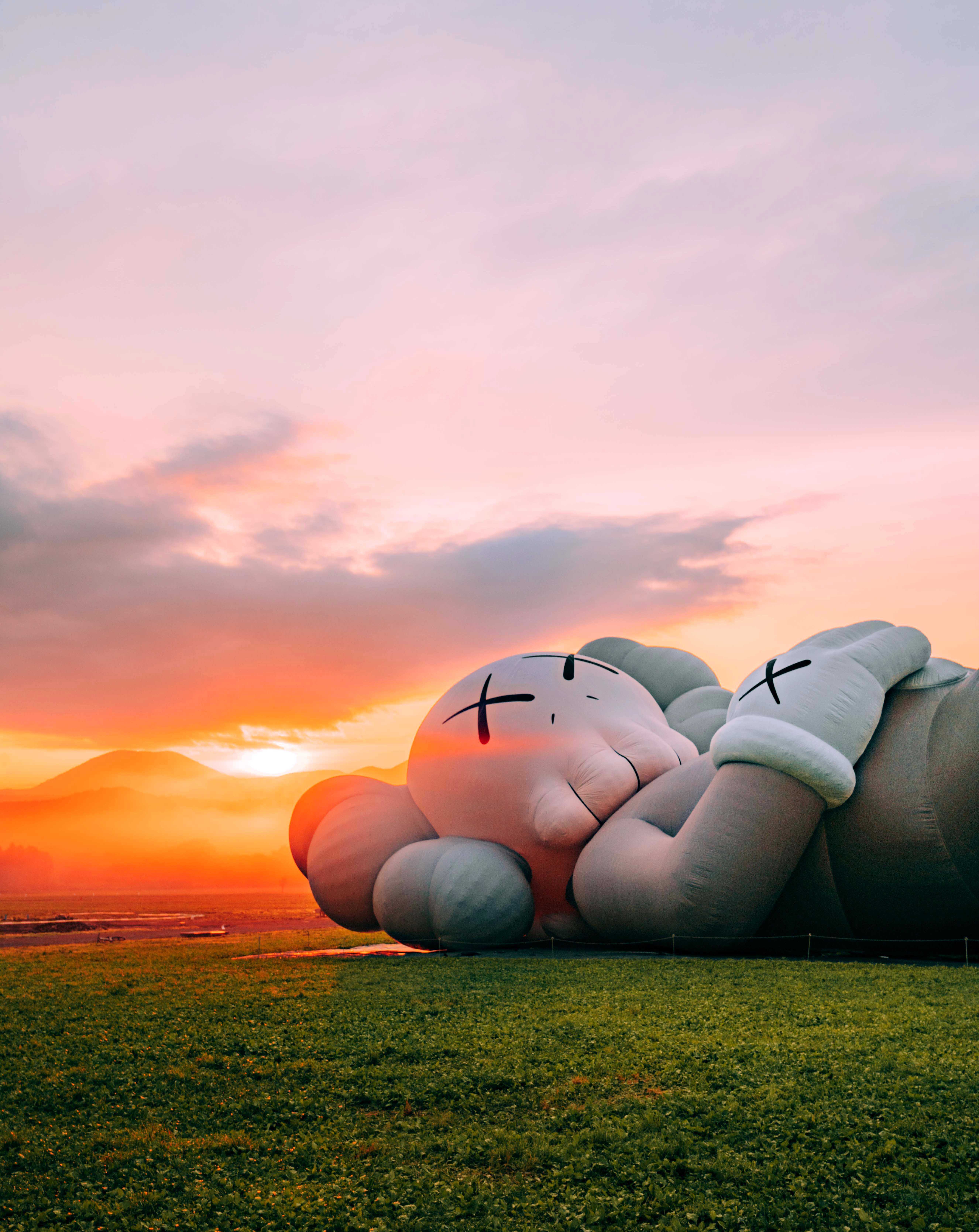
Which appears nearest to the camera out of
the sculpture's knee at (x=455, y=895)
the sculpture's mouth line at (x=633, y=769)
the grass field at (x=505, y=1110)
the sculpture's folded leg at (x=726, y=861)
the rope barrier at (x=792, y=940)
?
the grass field at (x=505, y=1110)

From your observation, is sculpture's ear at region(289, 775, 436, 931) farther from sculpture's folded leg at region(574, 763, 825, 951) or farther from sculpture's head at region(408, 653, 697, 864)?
sculpture's folded leg at region(574, 763, 825, 951)

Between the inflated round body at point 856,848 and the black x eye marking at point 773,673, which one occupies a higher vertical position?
the black x eye marking at point 773,673

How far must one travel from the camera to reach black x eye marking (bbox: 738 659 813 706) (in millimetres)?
12719

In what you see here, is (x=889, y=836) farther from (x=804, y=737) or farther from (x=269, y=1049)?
(x=269, y=1049)

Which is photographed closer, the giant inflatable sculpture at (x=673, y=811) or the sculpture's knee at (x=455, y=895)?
the giant inflatable sculpture at (x=673, y=811)

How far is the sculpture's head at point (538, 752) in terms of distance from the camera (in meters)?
14.8

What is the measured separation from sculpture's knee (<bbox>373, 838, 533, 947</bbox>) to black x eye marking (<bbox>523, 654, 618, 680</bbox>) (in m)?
3.23

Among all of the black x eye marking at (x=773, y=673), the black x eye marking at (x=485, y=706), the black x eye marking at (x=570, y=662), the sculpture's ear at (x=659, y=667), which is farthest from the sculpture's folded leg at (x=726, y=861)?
the sculpture's ear at (x=659, y=667)

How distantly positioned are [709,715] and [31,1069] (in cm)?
1368

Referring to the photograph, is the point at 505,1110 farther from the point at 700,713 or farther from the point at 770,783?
the point at 700,713

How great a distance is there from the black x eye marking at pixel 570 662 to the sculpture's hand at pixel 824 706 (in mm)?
3763

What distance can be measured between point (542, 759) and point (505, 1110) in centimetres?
959

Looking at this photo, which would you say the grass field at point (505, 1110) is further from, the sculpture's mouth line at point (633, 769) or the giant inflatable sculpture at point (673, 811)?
the sculpture's mouth line at point (633, 769)

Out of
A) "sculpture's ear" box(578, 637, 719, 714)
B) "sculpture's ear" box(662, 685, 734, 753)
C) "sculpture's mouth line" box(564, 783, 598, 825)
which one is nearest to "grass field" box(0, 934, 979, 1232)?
"sculpture's mouth line" box(564, 783, 598, 825)
